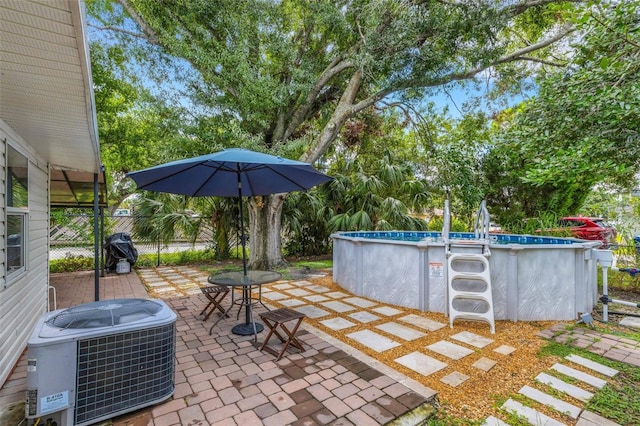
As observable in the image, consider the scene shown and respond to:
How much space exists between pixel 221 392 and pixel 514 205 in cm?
997

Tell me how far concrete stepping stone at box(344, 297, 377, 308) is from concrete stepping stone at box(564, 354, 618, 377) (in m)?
2.40

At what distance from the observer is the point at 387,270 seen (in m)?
4.80

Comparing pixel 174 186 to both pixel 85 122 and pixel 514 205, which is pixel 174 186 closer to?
pixel 85 122

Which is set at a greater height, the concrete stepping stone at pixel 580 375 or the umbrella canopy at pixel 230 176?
the umbrella canopy at pixel 230 176

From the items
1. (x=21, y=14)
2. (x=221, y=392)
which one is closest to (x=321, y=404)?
(x=221, y=392)

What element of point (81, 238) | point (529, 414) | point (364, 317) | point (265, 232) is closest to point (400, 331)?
point (364, 317)

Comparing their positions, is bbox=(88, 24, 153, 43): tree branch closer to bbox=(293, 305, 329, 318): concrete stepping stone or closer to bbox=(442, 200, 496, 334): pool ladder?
bbox=(293, 305, 329, 318): concrete stepping stone

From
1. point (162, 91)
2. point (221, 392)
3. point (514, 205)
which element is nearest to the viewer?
point (221, 392)

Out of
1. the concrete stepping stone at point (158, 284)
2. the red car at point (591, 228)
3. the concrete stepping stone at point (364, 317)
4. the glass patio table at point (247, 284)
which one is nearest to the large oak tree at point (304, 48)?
the concrete stepping stone at point (158, 284)

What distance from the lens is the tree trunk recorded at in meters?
7.71

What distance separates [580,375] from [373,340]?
1804mm

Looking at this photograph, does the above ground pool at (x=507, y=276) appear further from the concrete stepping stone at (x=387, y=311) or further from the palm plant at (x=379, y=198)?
the palm plant at (x=379, y=198)

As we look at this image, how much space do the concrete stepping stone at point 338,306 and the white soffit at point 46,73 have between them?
3.55 m

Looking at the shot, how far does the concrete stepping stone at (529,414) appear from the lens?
2039 millimetres
